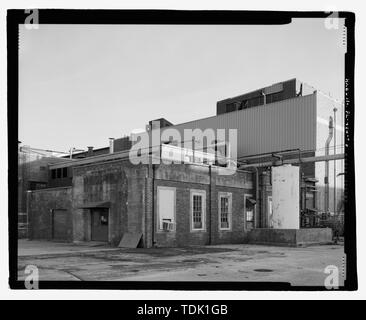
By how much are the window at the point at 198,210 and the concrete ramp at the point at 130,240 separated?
352cm

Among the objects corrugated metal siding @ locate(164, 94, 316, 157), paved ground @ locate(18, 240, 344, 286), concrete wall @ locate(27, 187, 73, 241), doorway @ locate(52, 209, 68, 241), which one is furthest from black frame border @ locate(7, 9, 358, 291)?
corrugated metal siding @ locate(164, 94, 316, 157)

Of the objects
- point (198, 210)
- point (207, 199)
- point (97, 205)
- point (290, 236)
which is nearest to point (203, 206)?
point (198, 210)

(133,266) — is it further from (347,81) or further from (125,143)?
(125,143)

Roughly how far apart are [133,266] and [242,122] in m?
23.3

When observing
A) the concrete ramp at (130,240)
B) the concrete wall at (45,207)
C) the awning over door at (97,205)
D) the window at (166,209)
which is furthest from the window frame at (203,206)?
the concrete wall at (45,207)

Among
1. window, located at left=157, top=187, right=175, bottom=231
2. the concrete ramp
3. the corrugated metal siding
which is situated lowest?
the concrete ramp

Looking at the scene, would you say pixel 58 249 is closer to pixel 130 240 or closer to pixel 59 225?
pixel 130 240

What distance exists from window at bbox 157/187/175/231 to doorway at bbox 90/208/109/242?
3.85m

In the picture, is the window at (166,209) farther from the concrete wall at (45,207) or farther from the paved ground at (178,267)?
the concrete wall at (45,207)

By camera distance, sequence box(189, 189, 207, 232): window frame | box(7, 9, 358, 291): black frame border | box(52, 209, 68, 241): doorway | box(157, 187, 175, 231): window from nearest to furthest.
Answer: box(7, 9, 358, 291): black frame border
box(157, 187, 175, 231): window
box(189, 189, 207, 232): window frame
box(52, 209, 68, 241): doorway

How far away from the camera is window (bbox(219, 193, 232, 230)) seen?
25781 millimetres

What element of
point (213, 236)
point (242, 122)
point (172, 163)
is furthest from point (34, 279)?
point (242, 122)

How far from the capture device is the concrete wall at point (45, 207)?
28519 millimetres

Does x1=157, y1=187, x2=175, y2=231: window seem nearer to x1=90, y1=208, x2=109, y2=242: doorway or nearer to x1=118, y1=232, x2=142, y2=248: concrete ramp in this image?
x1=118, y1=232, x2=142, y2=248: concrete ramp
